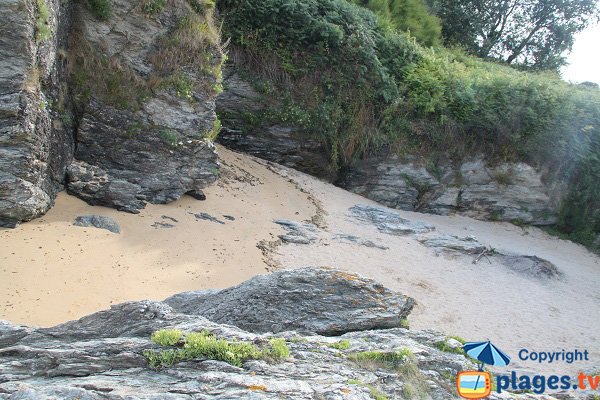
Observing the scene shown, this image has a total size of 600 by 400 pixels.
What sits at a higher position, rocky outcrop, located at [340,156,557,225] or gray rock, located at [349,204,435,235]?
rocky outcrop, located at [340,156,557,225]

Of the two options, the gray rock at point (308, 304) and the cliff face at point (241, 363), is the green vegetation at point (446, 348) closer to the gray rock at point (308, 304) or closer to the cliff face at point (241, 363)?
the cliff face at point (241, 363)

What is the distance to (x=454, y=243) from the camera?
39.5 feet

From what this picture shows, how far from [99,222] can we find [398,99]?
32.3ft

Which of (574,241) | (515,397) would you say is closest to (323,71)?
(574,241)

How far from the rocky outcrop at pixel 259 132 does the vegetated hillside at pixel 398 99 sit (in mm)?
A: 269

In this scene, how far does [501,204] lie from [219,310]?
12367mm

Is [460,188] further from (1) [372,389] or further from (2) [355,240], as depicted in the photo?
(1) [372,389]

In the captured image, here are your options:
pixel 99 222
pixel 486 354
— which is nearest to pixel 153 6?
pixel 99 222

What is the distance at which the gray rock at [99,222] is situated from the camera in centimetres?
784

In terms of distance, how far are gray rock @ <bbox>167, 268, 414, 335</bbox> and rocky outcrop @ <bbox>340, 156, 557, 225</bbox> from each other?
30.7 ft

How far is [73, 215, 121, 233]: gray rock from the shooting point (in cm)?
784

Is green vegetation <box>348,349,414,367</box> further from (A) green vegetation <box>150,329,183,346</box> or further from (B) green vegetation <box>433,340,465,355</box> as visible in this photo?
(A) green vegetation <box>150,329,183,346</box>

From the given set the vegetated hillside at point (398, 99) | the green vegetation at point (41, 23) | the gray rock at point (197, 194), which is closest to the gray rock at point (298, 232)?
the gray rock at point (197, 194)

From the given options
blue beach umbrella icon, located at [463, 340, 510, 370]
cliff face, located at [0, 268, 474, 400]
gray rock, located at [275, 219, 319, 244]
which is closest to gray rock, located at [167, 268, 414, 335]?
cliff face, located at [0, 268, 474, 400]
